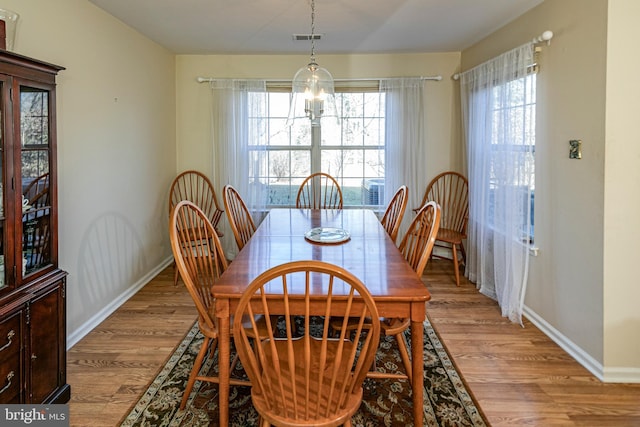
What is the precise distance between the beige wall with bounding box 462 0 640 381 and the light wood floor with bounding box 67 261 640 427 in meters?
0.20

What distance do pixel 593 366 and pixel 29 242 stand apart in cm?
310

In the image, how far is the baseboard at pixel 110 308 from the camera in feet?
9.23

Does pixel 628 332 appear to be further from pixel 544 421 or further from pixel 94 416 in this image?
pixel 94 416

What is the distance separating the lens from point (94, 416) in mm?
2025

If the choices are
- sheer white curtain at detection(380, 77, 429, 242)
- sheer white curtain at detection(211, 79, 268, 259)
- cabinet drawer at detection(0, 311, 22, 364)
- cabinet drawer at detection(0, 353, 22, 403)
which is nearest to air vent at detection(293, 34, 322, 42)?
sheer white curtain at detection(211, 79, 268, 259)

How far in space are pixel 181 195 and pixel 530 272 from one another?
3.63 meters

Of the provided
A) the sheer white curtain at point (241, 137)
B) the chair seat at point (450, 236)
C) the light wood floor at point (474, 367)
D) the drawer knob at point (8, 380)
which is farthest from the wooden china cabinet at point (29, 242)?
the chair seat at point (450, 236)

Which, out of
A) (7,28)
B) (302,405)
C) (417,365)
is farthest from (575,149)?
(7,28)

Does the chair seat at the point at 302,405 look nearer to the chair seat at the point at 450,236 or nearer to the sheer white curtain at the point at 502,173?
the sheer white curtain at the point at 502,173

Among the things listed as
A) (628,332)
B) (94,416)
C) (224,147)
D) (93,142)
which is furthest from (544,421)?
(224,147)

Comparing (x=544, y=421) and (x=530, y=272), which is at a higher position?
(x=530, y=272)

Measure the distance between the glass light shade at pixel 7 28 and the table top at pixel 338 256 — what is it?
1416mm

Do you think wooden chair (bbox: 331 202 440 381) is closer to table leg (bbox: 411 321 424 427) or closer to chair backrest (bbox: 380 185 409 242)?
table leg (bbox: 411 321 424 427)

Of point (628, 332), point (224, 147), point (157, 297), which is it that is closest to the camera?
point (628, 332)
